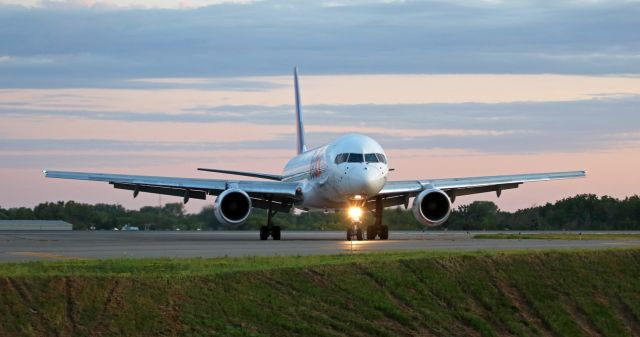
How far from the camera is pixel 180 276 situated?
23969 mm

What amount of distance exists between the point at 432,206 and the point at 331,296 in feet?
89.8

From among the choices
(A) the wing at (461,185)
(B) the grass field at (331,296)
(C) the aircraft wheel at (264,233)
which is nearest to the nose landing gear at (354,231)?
(A) the wing at (461,185)

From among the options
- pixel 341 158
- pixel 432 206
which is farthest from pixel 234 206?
pixel 432 206

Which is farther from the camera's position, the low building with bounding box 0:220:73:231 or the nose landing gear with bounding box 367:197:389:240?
the low building with bounding box 0:220:73:231

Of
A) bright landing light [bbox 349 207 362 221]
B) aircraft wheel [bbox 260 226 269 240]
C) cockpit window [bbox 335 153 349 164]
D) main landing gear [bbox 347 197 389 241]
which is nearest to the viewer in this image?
cockpit window [bbox 335 153 349 164]

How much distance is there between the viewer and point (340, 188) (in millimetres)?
49750

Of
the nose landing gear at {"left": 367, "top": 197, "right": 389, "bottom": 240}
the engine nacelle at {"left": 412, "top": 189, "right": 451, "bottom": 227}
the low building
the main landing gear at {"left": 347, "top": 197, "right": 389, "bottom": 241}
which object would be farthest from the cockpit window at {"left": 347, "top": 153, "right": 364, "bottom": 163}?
the low building

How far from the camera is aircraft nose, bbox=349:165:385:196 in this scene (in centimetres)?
4834

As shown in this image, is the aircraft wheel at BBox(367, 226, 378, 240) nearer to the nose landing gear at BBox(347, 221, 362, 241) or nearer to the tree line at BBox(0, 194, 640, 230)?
the nose landing gear at BBox(347, 221, 362, 241)

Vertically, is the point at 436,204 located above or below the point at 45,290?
above

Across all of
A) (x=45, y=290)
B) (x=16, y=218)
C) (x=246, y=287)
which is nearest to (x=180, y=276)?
(x=246, y=287)

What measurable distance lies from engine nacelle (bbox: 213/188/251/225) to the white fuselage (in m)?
3.40

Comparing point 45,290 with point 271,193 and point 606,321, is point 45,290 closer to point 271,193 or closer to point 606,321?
point 606,321

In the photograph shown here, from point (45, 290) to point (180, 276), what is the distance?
2836 millimetres
